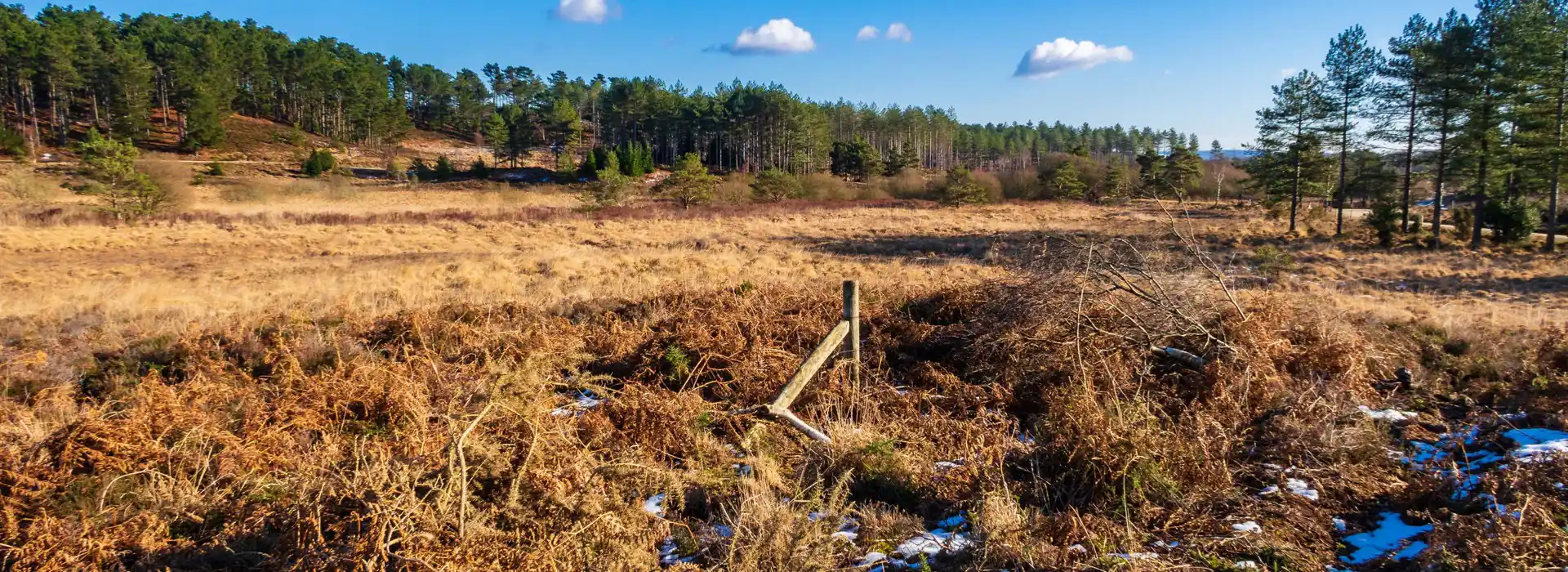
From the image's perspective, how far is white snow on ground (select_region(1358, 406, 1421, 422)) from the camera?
622cm

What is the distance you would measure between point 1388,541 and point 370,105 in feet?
291

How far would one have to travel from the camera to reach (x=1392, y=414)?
636 centimetres

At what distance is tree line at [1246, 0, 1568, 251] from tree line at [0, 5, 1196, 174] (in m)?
33.7

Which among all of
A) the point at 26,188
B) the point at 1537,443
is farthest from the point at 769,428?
the point at 26,188

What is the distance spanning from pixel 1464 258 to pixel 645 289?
25351mm

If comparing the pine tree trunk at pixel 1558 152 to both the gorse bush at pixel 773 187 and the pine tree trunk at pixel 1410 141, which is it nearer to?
the pine tree trunk at pixel 1410 141

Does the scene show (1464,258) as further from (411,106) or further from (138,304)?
(411,106)

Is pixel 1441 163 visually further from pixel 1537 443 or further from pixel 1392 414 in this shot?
pixel 1537 443

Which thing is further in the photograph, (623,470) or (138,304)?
(138,304)

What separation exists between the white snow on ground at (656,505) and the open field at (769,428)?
35 mm

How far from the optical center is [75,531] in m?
3.75

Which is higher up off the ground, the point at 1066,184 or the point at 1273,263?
the point at 1066,184

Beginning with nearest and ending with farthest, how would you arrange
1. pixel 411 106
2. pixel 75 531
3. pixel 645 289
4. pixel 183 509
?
pixel 75 531 → pixel 183 509 → pixel 645 289 → pixel 411 106

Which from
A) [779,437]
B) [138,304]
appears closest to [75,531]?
[779,437]
